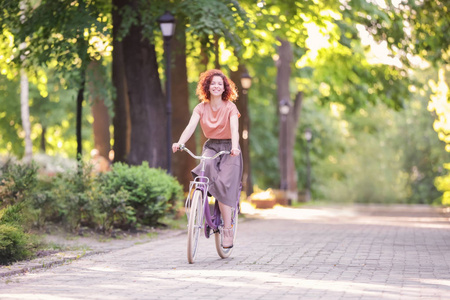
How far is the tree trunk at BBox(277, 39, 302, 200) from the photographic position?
40219 mm

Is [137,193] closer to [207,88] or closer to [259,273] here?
[207,88]

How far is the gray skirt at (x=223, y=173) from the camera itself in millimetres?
11539

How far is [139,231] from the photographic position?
16688 millimetres

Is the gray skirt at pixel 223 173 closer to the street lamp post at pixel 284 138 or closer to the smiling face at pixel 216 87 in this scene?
the smiling face at pixel 216 87

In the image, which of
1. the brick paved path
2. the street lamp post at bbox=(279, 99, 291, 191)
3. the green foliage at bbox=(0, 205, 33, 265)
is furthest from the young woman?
the street lamp post at bbox=(279, 99, 291, 191)

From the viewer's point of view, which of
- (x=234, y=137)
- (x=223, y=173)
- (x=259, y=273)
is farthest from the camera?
(x=223, y=173)

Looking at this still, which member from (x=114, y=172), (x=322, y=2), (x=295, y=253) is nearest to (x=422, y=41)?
(x=322, y=2)

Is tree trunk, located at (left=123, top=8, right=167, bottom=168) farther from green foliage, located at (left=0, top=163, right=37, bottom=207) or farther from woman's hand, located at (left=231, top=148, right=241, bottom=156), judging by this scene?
woman's hand, located at (left=231, top=148, right=241, bottom=156)

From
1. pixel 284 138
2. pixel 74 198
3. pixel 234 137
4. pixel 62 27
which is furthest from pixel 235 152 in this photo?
pixel 284 138

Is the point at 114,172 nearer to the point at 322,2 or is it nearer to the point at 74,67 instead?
the point at 74,67

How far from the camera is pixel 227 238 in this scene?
11750mm

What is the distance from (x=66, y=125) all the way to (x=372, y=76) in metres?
19.6

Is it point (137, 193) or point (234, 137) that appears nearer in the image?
point (234, 137)

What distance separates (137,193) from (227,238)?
5.02 m
